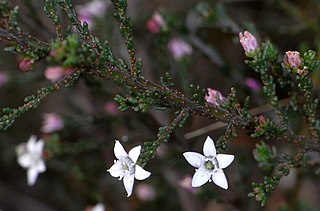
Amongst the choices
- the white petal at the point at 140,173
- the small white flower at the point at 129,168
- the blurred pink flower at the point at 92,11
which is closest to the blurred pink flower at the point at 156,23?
the blurred pink flower at the point at 92,11

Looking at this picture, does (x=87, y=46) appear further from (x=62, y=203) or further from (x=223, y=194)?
(x=62, y=203)

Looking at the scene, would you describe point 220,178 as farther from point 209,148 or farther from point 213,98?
point 213,98

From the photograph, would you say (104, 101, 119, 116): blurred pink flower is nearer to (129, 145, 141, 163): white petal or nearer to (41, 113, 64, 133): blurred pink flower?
(41, 113, 64, 133): blurred pink flower

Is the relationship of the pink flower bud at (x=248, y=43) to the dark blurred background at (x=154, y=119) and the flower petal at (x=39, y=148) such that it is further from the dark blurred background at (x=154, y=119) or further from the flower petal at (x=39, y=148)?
the flower petal at (x=39, y=148)

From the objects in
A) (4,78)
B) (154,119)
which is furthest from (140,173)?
(4,78)

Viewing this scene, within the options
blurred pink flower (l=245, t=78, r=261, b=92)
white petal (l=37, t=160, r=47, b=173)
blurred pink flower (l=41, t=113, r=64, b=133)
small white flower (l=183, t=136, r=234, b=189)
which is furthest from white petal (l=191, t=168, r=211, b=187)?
blurred pink flower (l=41, t=113, r=64, b=133)

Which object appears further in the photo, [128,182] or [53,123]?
[53,123]

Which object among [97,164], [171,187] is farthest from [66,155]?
[171,187]
